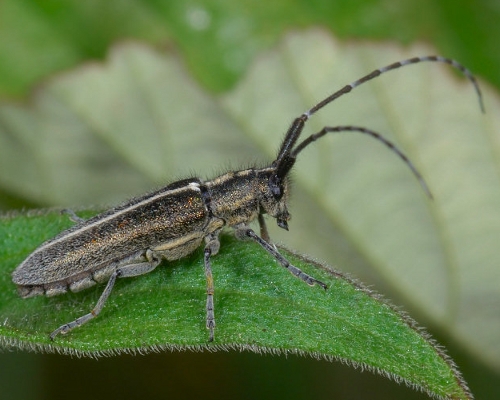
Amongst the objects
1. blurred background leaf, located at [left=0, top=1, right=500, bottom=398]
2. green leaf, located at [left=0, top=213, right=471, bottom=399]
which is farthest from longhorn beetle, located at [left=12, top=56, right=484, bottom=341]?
blurred background leaf, located at [left=0, top=1, right=500, bottom=398]

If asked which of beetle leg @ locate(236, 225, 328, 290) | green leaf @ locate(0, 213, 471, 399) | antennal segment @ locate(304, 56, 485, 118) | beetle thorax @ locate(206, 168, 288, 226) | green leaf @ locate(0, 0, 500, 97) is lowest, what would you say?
green leaf @ locate(0, 213, 471, 399)

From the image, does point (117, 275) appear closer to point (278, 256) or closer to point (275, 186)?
point (278, 256)

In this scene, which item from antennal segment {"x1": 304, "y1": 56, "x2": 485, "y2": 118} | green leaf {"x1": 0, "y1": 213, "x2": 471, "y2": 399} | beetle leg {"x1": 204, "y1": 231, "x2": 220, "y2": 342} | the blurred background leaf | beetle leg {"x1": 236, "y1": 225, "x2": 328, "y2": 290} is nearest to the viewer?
green leaf {"x1": 0, "y1": 213, "x2": 471, "y2": 399}

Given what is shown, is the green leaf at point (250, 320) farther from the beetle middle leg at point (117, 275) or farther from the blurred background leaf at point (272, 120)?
the blurred background leaf at point (272, 120)

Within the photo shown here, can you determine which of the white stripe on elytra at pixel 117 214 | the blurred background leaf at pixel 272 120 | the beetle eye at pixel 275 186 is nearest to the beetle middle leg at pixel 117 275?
the white stripe on elytra at pixel 117 214

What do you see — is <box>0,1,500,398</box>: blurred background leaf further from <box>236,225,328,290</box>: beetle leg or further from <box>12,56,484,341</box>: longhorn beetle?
<box>236,225,328,290</box>: beetle leg

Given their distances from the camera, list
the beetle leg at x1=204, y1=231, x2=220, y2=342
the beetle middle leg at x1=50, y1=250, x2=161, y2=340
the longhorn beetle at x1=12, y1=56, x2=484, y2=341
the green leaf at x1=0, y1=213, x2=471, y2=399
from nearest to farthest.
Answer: the green leaf at x1=0, y1=213, x2=471, y2=399
the beetle leg at x1=204, y1=231, x2=220, y2=342
the beetle middle leg at x1=50, y1=250, x2=161, y2=340
the longhorn beetle at x1=12, y1=56, x2=484, y2=341

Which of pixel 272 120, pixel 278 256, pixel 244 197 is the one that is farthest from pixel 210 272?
pixel 272 120

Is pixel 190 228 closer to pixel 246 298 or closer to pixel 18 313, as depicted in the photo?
pixel 246 298

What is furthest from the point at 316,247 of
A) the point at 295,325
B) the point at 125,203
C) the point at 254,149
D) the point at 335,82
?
the point at 295,325
